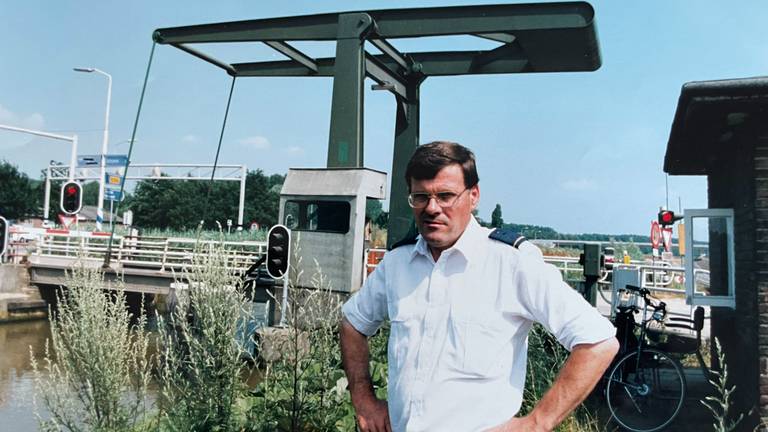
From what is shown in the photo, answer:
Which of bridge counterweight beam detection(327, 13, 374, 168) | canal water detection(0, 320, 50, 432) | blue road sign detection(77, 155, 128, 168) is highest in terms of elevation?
blue road sign detection(77, 155, 128, 168)

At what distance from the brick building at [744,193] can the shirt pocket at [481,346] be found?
3.28 meters

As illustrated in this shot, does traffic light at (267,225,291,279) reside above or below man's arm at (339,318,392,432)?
above

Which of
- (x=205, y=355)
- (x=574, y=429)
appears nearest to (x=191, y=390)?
(x=205, y=355)

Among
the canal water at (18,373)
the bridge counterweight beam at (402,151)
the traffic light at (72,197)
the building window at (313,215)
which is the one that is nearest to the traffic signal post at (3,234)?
the canal water at (18,373)

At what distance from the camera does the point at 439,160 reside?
175cm

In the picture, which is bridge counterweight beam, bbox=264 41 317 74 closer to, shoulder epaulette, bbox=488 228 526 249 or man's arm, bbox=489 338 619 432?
shoulder epaulette, bbox=488 228 526 249

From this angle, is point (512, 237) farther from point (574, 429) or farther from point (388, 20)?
point (388, 20)

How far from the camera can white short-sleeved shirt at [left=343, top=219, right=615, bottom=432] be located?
164cm

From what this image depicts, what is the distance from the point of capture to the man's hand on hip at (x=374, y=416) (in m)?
1.86

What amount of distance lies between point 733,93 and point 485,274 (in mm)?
3319

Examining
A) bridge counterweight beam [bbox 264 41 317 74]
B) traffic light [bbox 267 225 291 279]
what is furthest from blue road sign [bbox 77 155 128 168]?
traffic light [bbox 267 225 291 279]

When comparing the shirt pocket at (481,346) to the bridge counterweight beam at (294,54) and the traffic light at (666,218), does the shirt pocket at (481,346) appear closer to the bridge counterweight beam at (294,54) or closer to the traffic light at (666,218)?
the bridge counterweight beam at (294,54)

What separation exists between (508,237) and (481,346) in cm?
32

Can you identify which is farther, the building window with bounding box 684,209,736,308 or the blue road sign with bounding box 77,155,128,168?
the blue road sign with bounding box 77,155,128,168
